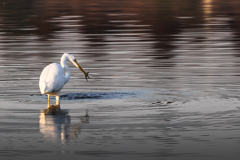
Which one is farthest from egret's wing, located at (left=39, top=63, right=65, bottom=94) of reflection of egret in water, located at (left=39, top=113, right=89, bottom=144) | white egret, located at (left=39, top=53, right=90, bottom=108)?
reflection of egret in water, located at (left=39, top=113, right=89, bottom=144)

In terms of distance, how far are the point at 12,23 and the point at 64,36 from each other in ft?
30.7

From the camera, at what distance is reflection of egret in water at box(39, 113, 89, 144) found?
9625 millimetres

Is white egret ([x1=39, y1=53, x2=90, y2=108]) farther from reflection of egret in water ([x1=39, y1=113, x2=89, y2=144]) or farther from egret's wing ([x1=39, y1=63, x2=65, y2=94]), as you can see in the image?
reflection of egret in water ([x1=39, y1=113, x2=89, y2=144])

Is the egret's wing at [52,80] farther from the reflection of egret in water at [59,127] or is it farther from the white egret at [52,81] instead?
the reflection of egret in water at [59,127]

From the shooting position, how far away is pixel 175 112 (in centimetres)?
1166

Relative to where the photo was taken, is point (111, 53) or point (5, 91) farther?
point (111, 53)

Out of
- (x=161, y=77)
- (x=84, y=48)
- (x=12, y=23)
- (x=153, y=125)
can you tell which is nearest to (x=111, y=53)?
(x=84, y=48)

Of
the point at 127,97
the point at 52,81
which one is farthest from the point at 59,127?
the point at 127,97

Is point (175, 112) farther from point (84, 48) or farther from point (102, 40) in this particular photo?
point (102, 40)

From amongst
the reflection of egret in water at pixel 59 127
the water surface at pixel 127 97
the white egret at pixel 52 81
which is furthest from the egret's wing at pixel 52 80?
the reflection of egret in water at pixel 59 127

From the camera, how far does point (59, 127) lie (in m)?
10.5

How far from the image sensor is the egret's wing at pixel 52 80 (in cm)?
1276

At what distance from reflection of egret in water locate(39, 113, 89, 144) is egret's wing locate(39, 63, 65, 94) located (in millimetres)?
1123

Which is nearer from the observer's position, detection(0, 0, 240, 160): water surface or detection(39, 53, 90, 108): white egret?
detection(0, 0, 240, 160): water surface
